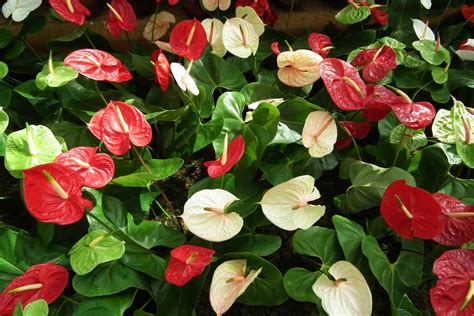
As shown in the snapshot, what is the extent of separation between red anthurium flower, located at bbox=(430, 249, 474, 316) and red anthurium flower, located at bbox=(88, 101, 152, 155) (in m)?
0.53

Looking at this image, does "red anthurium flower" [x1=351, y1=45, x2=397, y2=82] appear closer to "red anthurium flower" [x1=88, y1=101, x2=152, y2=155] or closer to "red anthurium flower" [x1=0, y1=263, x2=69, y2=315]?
"red anthurium flower" [x1=88, y1=101, x2=152, y2=155]

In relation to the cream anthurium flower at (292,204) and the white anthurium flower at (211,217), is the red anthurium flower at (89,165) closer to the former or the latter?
the white anthurium flower at (211,217)

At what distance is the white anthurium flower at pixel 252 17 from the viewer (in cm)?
114

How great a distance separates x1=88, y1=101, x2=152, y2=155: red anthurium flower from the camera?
0.82 m

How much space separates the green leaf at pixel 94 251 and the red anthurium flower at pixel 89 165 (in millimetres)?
95

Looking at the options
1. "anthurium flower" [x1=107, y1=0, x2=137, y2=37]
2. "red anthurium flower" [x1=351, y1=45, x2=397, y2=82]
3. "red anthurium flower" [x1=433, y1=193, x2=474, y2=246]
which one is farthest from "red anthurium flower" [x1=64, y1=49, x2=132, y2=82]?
"red anthurium flower" [x1=433, y1=193, x2=474, y2=246]

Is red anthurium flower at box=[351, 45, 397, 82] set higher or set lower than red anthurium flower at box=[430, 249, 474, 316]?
higher

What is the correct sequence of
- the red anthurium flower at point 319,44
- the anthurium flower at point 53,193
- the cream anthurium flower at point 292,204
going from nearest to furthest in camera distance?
the anthurium flower at point 53,193 → the cream anthurium flower at point 292,204 → the red anthurium flower at point 319,44

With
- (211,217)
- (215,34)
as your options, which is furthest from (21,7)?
(211,217)

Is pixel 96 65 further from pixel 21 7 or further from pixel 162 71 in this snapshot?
pixel 21 7

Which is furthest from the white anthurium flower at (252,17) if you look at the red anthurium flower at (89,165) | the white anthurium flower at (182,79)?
the red anthurium flower at (89,165)

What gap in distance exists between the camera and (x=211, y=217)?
2.60 feet

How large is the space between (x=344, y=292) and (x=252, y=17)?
26.7 inches

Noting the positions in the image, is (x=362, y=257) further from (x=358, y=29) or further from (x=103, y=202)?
(x=358, y=29)
